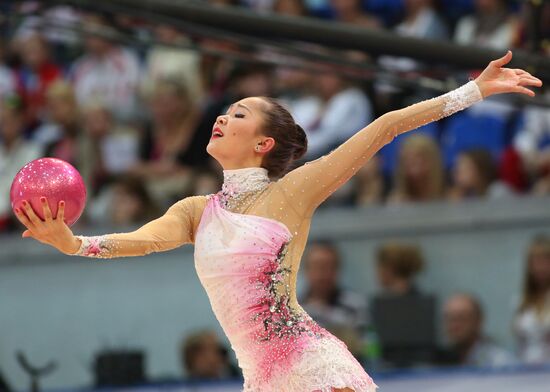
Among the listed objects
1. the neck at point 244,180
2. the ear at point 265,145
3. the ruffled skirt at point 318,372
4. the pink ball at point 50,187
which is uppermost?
the ear at point 265,145

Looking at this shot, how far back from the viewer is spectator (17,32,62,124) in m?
11.0

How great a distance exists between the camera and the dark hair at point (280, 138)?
14.2 feet

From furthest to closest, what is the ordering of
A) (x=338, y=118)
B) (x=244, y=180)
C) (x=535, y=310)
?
1. (x=338, y=118)
2. (x=535, y=310)
3. (x=244, y=180)

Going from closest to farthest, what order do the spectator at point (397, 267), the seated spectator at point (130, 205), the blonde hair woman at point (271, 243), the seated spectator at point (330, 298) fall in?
1. the blonde hair woman at point (271, 243)
2. the seated spectator at point (330, 298)
3. the spectator at point (397, 267)
4. the seated spectator at point (130, 205)

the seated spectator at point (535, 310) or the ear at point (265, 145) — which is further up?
the ear at point (265, 145)

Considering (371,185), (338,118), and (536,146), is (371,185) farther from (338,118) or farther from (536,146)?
(536,146)

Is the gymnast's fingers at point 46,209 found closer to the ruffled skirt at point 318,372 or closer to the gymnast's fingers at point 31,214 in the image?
the gymnast's fingers at point 31,214

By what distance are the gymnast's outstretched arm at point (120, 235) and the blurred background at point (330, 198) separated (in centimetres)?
184

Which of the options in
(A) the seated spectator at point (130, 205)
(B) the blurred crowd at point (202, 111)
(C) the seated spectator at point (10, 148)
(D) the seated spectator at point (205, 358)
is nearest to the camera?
(D) the seated spectator at point (205, 358)

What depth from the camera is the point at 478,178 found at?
801 centimetres

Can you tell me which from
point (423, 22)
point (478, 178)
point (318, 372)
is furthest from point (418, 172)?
point (318, 372)

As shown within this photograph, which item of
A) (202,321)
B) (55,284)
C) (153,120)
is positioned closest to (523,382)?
(202,321)

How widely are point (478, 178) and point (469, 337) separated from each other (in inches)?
48.2

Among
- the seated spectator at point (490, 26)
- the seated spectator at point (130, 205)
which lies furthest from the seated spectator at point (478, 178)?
the seated spectator at point (130, 205)
